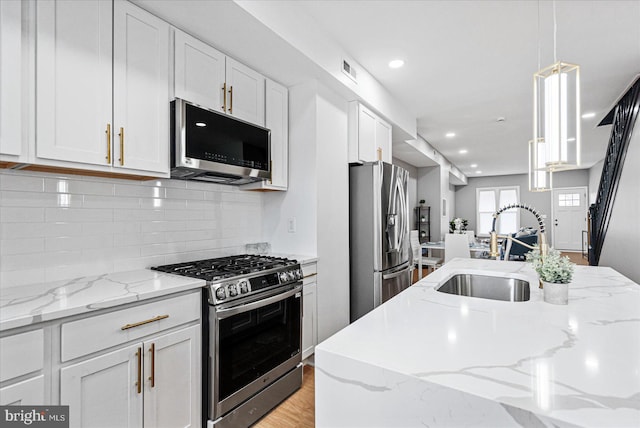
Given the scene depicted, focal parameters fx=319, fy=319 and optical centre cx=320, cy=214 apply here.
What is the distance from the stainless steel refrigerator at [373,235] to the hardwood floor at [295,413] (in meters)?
1.10

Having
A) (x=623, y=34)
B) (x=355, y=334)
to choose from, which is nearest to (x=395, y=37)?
(x=623, y=34)

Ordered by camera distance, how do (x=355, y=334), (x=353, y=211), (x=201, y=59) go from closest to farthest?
1. (x=355, y=334)
2. (x=201, y=59)
3. (x=353, y=211)

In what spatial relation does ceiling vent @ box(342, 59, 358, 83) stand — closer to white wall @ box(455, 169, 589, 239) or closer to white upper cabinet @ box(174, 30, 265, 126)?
white upper cabinet @ box(174, 30, 265, 126)

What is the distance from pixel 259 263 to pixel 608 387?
1.85 meters

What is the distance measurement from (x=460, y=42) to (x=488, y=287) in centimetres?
204

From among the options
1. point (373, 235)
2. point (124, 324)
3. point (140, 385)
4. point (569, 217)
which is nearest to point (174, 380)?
point (140, 385)

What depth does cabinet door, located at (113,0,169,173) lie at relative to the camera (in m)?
1.67

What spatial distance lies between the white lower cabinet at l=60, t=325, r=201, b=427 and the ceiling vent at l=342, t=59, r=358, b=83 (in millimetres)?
2366

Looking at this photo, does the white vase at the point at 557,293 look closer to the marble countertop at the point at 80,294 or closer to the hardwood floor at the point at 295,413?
the hardwood floor at the point at 295,413

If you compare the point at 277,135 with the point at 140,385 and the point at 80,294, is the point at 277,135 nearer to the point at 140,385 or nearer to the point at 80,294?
the point at 80,294

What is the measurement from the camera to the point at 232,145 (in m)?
2.20

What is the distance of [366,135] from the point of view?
3365 mm

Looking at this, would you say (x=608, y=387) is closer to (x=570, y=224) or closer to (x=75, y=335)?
(x=75, y=335)

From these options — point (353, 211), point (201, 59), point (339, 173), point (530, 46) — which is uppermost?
point (530, 46)
